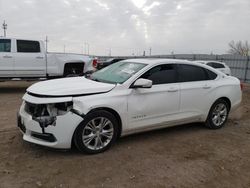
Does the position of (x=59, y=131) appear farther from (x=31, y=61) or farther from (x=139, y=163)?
(x=31, y=61)

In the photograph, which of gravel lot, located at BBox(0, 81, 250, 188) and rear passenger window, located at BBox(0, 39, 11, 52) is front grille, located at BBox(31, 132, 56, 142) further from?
rear passenger window, located at BBox(0, 39, 11, 52)

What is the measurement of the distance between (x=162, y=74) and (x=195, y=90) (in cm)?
86

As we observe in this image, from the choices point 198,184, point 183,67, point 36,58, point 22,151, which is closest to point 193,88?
point 183,67

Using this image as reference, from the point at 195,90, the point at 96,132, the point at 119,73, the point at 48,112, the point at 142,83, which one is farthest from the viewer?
the point at 195,90

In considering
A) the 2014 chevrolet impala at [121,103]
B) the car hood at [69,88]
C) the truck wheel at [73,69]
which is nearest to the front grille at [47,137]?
the 2014 chevrolet impala at [121,103]

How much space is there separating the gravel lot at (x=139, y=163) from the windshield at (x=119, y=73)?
113 centimetres

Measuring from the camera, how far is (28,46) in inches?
435

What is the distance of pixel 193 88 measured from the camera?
19.3 ft

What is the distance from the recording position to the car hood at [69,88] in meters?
4.43

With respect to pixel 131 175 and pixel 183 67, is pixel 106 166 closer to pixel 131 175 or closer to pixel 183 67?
pixel 131 175

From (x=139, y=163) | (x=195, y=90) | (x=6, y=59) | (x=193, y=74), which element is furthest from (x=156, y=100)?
(x=6, y=59)

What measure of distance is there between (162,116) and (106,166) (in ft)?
5.62

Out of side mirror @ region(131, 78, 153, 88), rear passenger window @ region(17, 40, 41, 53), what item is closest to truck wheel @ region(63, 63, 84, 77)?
rear passenger window @ region(17, 40, 41, 53)

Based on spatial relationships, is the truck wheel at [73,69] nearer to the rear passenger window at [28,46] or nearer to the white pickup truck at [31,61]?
the white pickup truck at [31,61]
